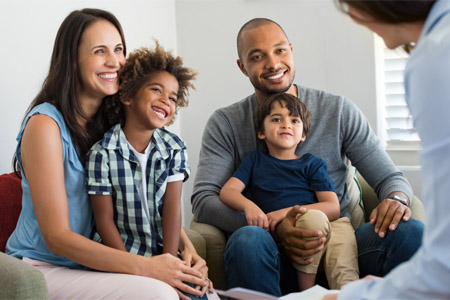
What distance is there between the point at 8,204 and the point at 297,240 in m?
0.97

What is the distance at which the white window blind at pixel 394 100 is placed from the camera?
3111 mm

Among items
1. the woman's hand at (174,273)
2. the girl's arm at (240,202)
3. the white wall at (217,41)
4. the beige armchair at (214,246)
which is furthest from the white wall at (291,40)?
the woman's hand at (174,273)

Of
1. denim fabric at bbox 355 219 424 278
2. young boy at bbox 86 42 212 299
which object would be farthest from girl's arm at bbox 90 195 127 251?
denim fabric at bbox 355 219 424 278

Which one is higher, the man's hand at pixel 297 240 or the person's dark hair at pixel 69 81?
the person's dark hair at pixel 69 81

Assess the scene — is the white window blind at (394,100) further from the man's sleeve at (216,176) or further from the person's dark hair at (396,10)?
the person's dark hair at (396,10)

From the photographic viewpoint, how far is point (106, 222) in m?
1.64

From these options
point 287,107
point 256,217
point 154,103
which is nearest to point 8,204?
point 154,103

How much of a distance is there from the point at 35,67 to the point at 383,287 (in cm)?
188

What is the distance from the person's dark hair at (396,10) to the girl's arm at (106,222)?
1046 millimetres

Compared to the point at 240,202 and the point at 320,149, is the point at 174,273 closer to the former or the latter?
the point at 240,202

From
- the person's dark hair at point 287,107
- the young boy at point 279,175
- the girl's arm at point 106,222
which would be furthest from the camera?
the person's dark hair at point 287,107

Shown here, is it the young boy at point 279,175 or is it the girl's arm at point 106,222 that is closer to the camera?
the girl's arm at point 106,222

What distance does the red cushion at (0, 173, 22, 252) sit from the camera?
6.06 feet

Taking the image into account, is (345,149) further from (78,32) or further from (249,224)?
(78,32)
